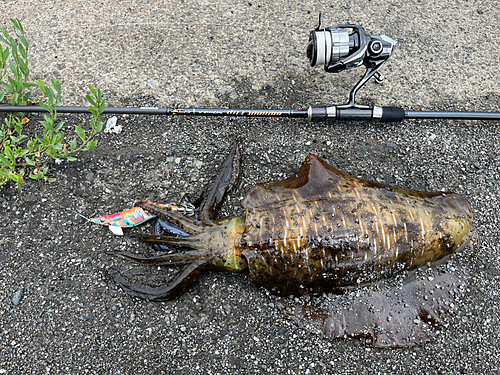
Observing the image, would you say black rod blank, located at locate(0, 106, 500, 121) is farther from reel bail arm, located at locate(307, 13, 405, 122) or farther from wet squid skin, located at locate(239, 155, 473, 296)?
wet squid skin, located at locate(239, 155, 473, 296)

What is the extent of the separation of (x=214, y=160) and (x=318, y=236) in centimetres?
123

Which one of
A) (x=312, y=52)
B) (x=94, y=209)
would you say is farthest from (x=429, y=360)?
(x=94, y=209)

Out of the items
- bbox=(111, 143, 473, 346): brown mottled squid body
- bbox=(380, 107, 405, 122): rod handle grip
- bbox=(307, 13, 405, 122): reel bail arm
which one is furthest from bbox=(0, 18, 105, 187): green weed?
bbox=(380, 107, 405, 122): rod handle grip

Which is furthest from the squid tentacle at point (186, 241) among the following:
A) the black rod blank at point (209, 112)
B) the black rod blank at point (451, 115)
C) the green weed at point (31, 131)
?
the black rod blank at point (451, 115)

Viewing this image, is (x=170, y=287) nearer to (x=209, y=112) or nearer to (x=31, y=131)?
(x=209, y=112)

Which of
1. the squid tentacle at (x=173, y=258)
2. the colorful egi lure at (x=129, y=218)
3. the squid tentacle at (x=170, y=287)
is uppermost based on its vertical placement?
the colorful egi lure at (x=129, y=218)

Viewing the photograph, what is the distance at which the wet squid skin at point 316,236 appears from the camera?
250cm

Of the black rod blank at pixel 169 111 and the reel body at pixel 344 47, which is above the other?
the reel body at pixel 344 47

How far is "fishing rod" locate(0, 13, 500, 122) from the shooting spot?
9.12 ft

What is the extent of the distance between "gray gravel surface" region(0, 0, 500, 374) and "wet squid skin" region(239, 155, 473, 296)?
394 mm

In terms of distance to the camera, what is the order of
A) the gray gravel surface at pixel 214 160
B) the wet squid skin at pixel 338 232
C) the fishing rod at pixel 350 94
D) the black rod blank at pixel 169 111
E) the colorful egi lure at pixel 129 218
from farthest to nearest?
1. the black rod blank at pixel 169 111
2. the colorful egi lure at pixel 129 218
3. the fishing rod at pixel 350 94
4. the gray gravel surface at pixel 214 160
5. the wet squid skin at pixel 338 232

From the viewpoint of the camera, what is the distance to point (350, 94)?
10.2ft

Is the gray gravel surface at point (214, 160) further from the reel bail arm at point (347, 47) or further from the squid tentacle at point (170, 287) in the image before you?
the reel bail arm at point (347, 47)

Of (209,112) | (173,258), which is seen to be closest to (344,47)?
(209,112)
